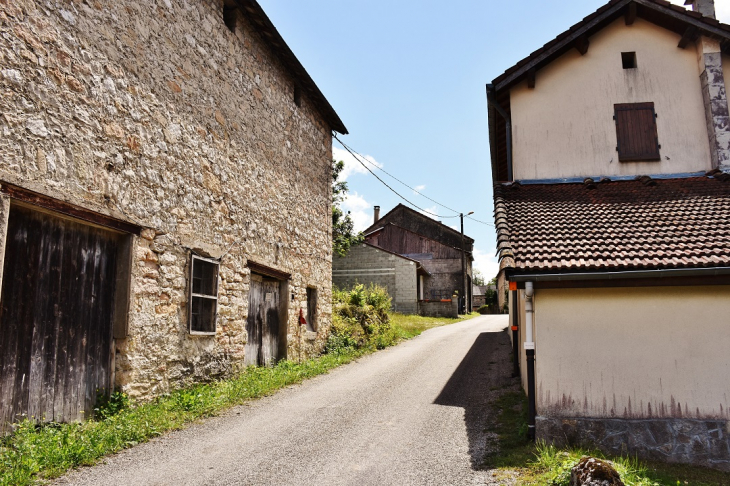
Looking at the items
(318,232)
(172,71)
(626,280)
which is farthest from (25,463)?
(318,232)

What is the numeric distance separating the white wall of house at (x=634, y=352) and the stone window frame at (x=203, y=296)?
4.98 metres

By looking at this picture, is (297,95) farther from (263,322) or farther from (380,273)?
(380,273)

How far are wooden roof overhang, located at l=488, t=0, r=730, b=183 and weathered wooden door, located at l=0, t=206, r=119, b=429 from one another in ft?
26.7

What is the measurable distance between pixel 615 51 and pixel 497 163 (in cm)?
465

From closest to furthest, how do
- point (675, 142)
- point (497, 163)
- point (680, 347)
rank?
point (680, 347) → point (675, 142) → point (497, 163)

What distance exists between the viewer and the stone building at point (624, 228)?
602cm

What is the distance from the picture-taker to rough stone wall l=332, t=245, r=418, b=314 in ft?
88.8

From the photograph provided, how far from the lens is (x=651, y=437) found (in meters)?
5.89

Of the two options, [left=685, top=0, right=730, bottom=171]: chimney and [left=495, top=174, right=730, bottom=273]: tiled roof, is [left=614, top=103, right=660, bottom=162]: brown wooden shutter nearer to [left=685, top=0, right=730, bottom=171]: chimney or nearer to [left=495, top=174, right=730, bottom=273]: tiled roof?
[left=495, top=174, right=730, bottom=273]: tiled roof

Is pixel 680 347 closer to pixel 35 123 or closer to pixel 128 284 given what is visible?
pixel 128 284

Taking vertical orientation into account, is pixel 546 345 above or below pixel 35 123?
below

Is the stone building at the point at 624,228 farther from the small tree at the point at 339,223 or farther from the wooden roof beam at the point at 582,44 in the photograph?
the small tree at the point at 339,223

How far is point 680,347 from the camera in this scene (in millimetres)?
6105

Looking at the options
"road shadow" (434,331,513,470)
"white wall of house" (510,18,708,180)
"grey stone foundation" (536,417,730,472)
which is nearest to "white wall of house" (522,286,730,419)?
"grey stone foundation" (536,417,730,472)
